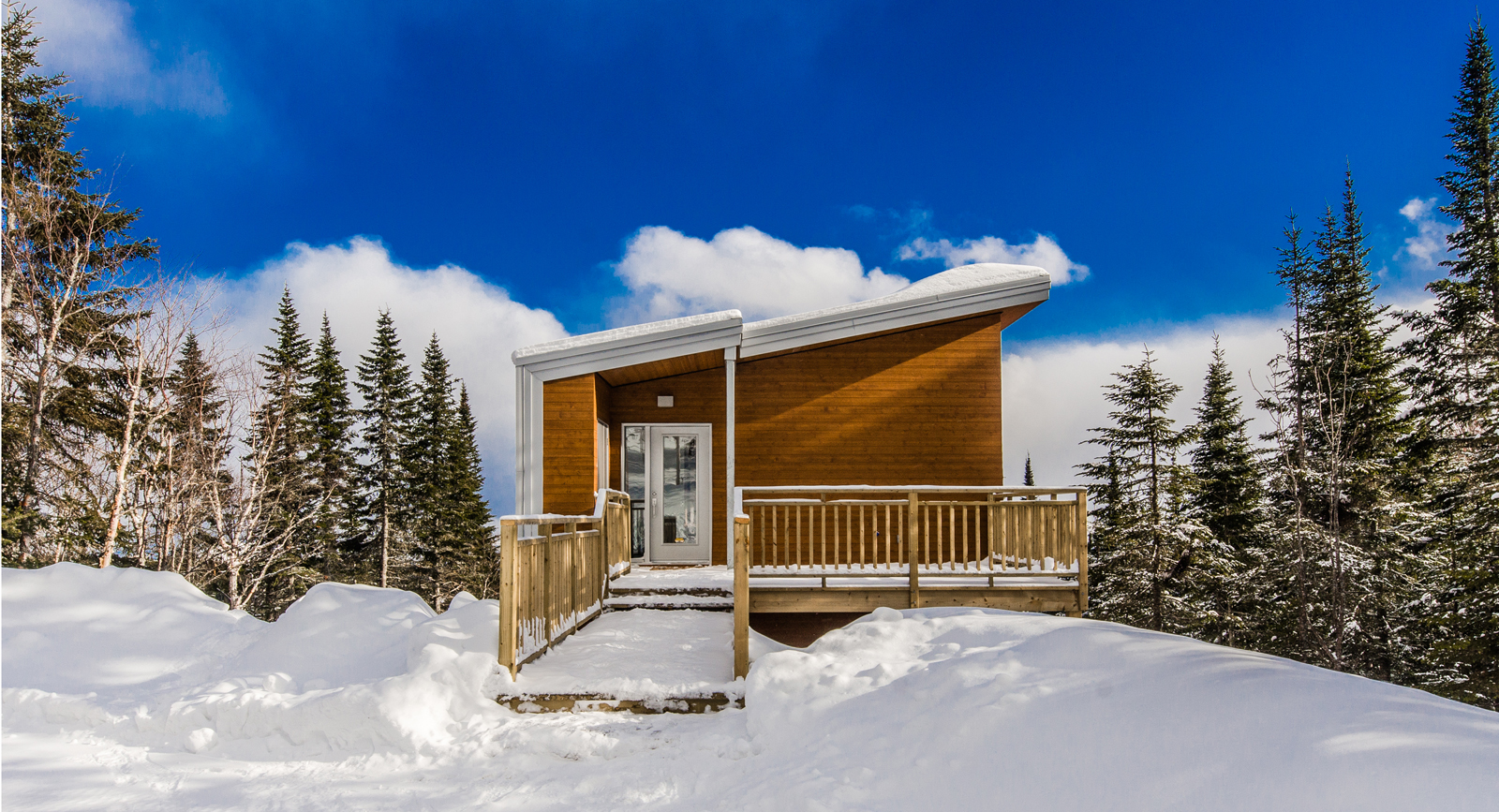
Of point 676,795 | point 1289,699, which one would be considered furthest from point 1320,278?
point 676,795

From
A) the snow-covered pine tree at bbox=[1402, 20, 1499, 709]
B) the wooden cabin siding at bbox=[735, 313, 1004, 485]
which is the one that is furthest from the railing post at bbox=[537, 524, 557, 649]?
the snow-covered pine tree at bbox=[1402, 20, 1499, 709]

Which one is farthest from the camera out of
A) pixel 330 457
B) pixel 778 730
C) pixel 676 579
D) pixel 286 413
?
pixel 330 457

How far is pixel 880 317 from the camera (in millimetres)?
9609

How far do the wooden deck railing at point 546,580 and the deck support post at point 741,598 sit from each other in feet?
5.11

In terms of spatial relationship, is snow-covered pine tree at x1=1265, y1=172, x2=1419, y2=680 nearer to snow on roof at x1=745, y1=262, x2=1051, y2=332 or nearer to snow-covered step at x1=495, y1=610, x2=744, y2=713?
snow on roof at x1=745, y1=262, x2=1051, y2=332

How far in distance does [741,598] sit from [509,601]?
5.76 ft

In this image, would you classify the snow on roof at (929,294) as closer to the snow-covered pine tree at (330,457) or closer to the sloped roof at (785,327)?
the sloped roof at (785,327)

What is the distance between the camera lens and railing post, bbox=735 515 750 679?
18.1ft

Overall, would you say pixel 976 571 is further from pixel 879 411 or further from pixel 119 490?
pixel 119 490

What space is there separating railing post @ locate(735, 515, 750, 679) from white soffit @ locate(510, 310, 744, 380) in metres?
3.36

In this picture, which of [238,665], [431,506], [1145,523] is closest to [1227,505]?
[1145,523]

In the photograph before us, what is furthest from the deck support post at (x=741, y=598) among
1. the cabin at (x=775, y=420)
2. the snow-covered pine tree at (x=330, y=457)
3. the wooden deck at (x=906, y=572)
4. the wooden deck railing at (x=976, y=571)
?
the snow-covered pine tree at (x=330, y=457)

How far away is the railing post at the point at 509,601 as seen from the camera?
17.1ft

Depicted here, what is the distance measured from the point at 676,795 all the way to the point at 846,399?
6.43 m
